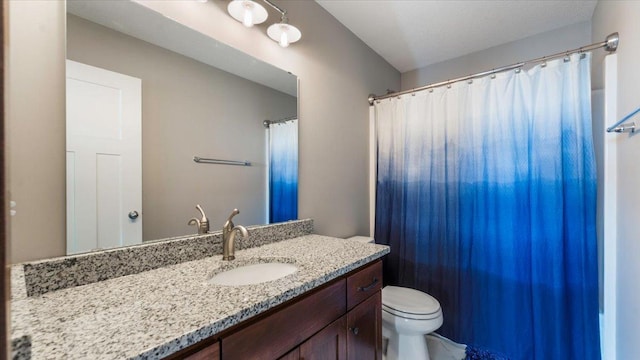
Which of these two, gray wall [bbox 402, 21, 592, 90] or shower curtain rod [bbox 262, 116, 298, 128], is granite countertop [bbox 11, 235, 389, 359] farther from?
gray wall [bbox 402, 21, 592, 90]

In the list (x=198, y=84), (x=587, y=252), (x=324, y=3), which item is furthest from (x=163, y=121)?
(x=587, y=252)

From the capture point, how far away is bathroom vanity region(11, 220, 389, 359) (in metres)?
0.53

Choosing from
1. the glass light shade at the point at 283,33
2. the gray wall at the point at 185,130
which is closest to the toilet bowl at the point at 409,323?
the gray wall at the point at 185,130

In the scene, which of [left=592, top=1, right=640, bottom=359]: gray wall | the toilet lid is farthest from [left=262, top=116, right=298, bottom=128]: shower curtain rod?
[left=592, top=1, right=640, bottom=359]: gray wall

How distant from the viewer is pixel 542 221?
1.56m

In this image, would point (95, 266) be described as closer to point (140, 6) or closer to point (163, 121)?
point (163, 121)

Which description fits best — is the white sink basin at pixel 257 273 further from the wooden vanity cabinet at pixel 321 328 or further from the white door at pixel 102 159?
the white door at pixel 102 159

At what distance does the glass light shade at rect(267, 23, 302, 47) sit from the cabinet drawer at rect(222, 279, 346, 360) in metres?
1.29

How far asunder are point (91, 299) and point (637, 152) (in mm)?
2082

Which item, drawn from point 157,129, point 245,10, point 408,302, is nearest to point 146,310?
point 157,129

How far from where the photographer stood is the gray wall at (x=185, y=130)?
96cm

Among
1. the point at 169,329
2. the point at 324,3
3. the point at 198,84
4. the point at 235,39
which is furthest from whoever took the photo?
the point at 324,3

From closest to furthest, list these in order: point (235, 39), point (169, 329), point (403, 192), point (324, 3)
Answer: point (169, 329) < point (235, 39) < point (324, 3) < point (403, 192)

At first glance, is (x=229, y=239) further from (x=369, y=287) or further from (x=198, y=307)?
(x=369, y=287)
